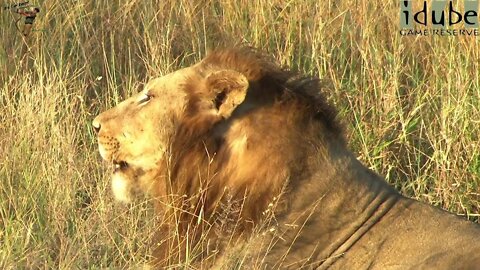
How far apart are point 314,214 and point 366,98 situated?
186cm

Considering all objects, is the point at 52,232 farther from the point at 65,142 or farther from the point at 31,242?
the point at 65,142

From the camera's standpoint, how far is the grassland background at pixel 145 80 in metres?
4.20

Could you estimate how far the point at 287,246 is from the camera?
3.71 metres

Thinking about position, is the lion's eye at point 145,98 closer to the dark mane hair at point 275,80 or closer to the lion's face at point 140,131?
the lion's face at point 140,131

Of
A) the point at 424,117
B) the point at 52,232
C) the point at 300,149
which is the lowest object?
the point at 424,117

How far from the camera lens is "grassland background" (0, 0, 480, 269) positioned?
165 inches

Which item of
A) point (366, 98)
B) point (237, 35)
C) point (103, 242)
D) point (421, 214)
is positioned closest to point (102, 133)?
point (103, 242)

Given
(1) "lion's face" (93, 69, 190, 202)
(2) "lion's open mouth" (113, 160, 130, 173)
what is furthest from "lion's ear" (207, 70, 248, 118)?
(2) "lion's open mouth" (113, 160, 130, 173)

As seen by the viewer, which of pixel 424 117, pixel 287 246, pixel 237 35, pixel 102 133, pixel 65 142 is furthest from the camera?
pixel 237 35

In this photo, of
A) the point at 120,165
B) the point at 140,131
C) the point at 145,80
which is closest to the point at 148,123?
the point at 140,131

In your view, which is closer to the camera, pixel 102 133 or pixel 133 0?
pixel 102 133

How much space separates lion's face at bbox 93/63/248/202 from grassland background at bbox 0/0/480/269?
0.21m

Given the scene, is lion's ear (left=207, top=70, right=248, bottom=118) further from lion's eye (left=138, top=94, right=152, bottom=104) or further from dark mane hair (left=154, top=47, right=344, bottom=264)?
lion's eye (left=138, top=94, right=152, bottom=104)

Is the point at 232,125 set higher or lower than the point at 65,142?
higher
